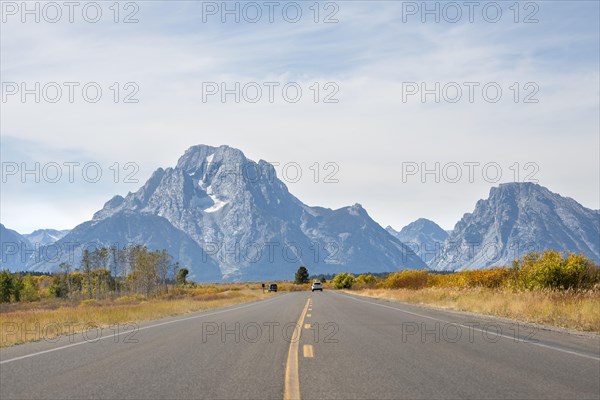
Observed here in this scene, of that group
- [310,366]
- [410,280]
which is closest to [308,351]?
[310,366]

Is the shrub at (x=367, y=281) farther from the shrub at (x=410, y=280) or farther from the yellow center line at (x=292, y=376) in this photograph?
the yellow center line at (x=292, y=376)

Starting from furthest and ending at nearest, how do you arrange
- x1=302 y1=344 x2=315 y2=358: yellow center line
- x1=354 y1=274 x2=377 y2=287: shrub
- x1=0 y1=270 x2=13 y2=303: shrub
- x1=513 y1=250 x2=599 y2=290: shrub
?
x1=354 y1=274 x2=377 y2=287: shrub < x1=0 y1=270 x2=13 y2=303: shrub < x1=513 y1=250 x2=599 y2=290: shrub < x1=302 y1=344 x2=315 y2=358: yellow center line

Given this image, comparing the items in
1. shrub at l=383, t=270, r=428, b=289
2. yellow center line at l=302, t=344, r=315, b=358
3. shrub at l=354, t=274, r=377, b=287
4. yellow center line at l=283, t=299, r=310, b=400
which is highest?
yellow center line at l=283, t=299, r=310, b=400

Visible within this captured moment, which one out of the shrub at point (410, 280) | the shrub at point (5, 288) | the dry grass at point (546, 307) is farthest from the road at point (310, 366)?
the shrub at point (5, 288)

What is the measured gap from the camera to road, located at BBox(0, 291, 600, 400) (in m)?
8.03

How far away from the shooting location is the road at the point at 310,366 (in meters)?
8.03

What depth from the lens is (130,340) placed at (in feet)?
50.8

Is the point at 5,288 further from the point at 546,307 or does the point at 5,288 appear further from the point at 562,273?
the point at 546,307

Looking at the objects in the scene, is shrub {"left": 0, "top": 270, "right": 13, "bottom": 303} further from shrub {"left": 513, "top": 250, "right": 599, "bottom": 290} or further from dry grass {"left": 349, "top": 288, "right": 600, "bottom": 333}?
shrub {"left": 513, "top": 250, "right": 599, "bottom": 290}

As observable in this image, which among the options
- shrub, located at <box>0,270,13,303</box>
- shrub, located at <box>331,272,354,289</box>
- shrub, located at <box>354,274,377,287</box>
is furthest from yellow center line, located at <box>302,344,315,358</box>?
shrub, located at <box>331,272,354,289</box>

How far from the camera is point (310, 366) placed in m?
10.3

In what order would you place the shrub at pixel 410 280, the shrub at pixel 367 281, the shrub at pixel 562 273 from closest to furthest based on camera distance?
the shrub at pixel 562 273 < the shrub at pixel 410 280 < the shrub at pixel 367 281

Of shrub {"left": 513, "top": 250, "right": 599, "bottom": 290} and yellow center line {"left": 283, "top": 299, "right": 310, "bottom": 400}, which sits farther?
shrub {"left": 513, "top": 250, "right": 599, "bottom": 290}

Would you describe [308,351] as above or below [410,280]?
above
